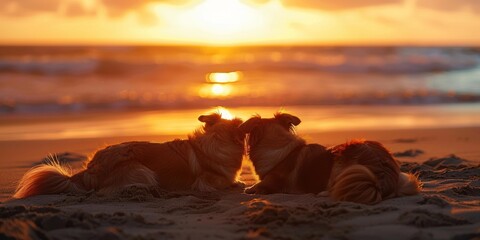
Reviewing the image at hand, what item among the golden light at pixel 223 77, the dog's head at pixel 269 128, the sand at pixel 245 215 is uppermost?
the golden light at pixel 223 77

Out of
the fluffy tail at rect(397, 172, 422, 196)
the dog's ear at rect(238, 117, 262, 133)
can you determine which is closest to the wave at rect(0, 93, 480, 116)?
the dog's ear at rect(238, 117, 262, 133)

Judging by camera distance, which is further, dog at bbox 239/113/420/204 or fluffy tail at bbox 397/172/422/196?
fluffy tail at bbox 397/172/422/196

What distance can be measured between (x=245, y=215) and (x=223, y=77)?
24109 millimetres

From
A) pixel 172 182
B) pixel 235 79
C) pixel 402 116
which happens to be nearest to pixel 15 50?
pixel 235 79

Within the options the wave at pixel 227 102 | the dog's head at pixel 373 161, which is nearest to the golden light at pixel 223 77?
the wave at pixel 227 102

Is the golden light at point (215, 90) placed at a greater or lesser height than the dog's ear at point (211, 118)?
greater

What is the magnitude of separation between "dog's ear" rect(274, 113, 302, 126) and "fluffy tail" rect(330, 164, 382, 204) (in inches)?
52.5

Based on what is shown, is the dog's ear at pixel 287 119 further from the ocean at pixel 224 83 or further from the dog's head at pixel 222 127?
the ocean at pixel 224 83

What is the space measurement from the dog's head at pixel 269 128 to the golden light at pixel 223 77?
20507 millimetres

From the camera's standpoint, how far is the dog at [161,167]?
6617mm

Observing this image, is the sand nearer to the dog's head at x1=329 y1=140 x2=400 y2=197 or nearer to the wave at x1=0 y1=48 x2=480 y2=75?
the dog's head at x1=329 y1=140 x2=400 y2=197

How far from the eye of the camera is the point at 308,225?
4867 millimetres

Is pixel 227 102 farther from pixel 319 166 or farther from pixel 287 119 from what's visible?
pixel 319 166

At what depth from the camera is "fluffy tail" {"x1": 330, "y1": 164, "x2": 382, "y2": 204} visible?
5.64 metres
